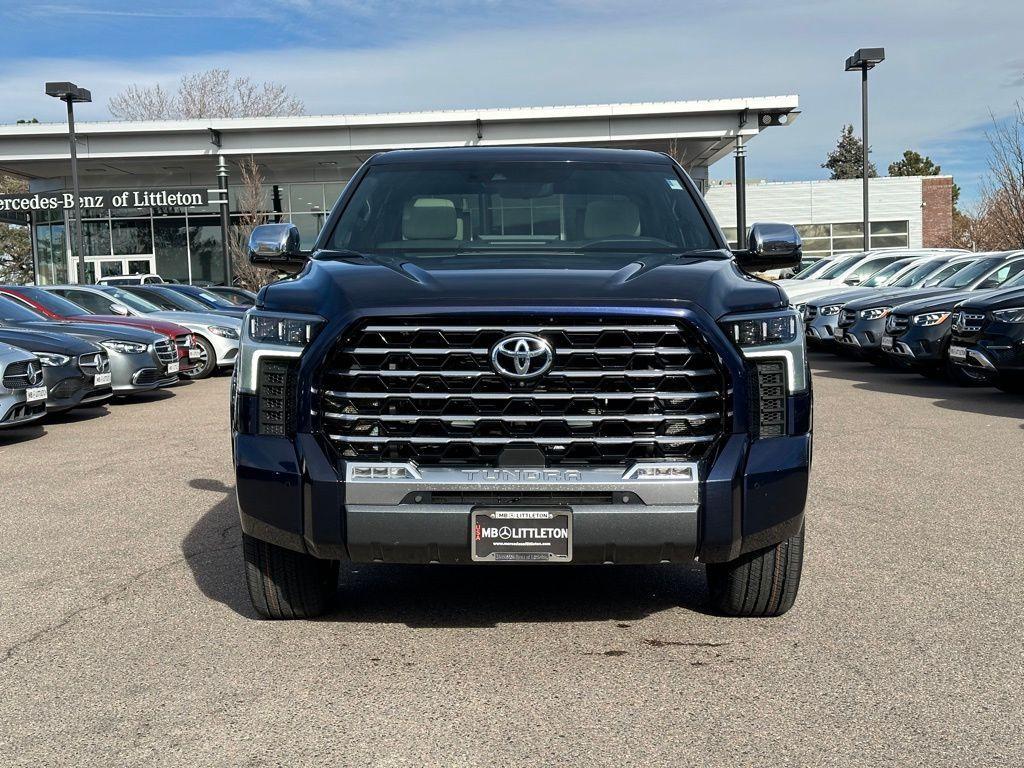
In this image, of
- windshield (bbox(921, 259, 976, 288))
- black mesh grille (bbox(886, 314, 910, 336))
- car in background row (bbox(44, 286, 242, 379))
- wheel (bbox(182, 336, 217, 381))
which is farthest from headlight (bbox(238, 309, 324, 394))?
windshield (bbox(921, 259, 976, 288))

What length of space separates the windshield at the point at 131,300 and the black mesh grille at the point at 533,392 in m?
16.1

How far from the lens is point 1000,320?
504 inches

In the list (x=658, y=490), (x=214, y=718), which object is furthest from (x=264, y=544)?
(x=658, y=490)

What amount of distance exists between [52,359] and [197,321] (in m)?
6.81

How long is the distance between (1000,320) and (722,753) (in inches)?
413

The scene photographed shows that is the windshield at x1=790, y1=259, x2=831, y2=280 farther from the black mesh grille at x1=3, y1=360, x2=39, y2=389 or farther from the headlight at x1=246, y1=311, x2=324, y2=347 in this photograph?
the headlight at x1=246, y1=311, x2=324, y2=347

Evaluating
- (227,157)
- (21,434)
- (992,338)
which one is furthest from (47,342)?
(227,157)

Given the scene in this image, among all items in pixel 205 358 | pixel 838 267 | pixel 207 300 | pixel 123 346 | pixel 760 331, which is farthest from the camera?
pixel 838 267

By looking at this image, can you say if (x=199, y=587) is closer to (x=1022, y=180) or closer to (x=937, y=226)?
(x=1022, y=180)

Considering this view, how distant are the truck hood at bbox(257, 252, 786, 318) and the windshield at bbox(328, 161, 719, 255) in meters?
0.74

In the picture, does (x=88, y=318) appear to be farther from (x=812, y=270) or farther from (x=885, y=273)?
(x=812, y=270)

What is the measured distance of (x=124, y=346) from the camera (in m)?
14.7

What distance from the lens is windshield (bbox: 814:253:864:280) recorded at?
24.6m

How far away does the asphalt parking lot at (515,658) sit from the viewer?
3.65 meters
